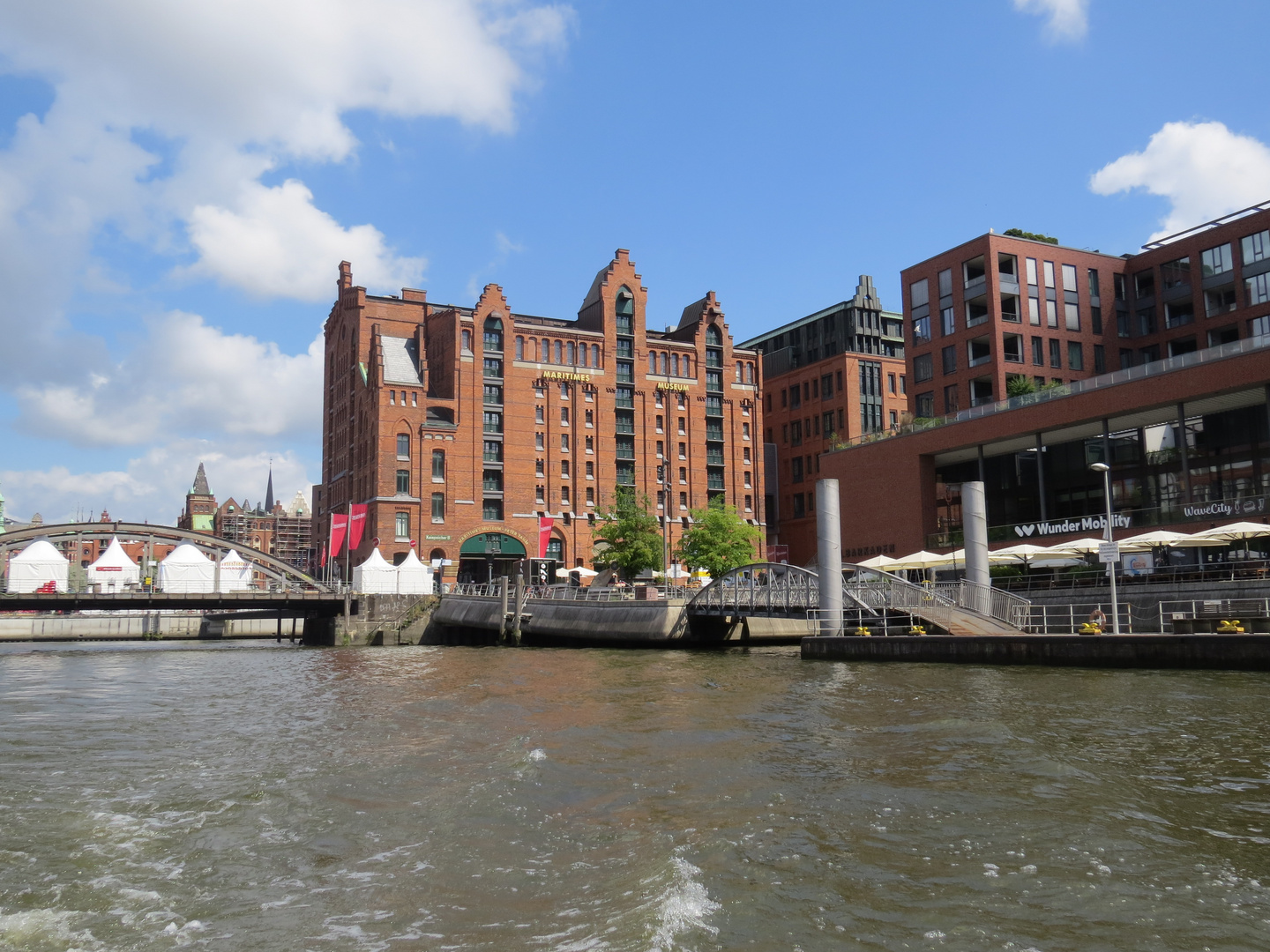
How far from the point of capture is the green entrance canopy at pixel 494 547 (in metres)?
85.9

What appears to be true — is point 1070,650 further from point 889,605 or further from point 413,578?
point 413,578

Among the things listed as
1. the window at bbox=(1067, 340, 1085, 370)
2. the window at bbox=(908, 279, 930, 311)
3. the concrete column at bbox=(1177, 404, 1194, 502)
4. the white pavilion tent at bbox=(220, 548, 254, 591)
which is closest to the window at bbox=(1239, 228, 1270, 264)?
the window at bbox=(1067, 340, 1085, 370)

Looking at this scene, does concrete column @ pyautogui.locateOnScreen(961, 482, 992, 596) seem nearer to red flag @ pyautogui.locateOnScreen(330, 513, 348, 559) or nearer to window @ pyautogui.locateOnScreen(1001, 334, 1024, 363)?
window @ pyautogui.locateOnScreen(1001, 334, 1024, 363)

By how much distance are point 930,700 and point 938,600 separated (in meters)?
14.3

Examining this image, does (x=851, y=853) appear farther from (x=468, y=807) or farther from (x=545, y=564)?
(x=545, y=564)

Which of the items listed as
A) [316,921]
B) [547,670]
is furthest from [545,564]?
[316,921]

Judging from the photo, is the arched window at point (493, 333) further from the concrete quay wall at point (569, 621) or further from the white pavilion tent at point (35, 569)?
the white pavilion tent at point (35, 569)

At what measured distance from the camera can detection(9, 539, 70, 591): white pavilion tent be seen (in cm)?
6250

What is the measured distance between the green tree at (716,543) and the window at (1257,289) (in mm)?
35584

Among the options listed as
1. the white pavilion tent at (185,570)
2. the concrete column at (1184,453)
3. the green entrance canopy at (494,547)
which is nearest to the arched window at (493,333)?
the green entrance canopy at (494,547)

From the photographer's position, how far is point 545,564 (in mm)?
87625

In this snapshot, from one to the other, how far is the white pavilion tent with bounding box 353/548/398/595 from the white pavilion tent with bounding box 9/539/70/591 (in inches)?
681

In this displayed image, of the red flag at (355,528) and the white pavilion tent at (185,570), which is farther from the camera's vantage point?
the red flag at (355,528)

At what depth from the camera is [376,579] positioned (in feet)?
220
